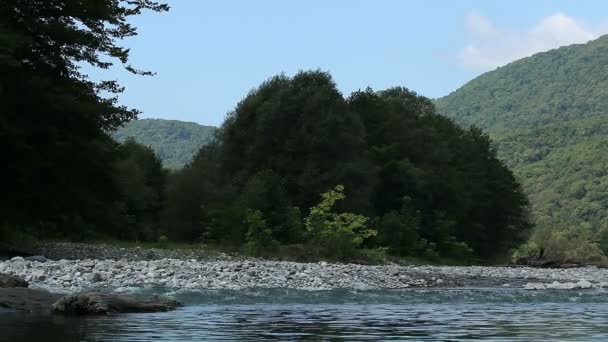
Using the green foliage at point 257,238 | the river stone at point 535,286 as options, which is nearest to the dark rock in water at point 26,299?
the river stone at point 535,286

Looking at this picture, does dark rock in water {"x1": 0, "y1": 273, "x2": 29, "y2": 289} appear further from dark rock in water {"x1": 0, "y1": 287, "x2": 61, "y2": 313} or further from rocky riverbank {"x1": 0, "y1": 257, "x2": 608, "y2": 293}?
rocky riverbank {"x1": 0, "y1": 257, "x2": 608, "y2": 293}

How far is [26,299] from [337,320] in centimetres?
563

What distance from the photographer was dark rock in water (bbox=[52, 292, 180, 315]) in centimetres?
1551

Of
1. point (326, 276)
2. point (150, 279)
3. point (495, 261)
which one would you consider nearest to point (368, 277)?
point (326, 276)

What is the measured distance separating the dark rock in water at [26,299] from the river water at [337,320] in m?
0.48

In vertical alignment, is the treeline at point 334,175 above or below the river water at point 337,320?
above

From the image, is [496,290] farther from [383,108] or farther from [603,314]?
[383,108]

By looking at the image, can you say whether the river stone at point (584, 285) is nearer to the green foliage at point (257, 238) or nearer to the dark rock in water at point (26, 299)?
the green foliage at point (257, 238)

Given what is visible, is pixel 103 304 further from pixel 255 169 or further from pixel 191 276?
pixel 255 169

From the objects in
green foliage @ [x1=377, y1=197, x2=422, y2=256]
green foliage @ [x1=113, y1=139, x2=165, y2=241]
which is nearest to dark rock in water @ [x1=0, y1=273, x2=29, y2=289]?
green foliage @ [x1=377, y1=197, x2=422, y2=256]

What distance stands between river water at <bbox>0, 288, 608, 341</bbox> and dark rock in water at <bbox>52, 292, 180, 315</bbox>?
1.59 feet

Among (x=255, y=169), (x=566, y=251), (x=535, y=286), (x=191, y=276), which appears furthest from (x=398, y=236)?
(x=191, y=276)

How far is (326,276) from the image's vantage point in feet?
82.9

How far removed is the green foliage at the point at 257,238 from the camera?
3572 cm
